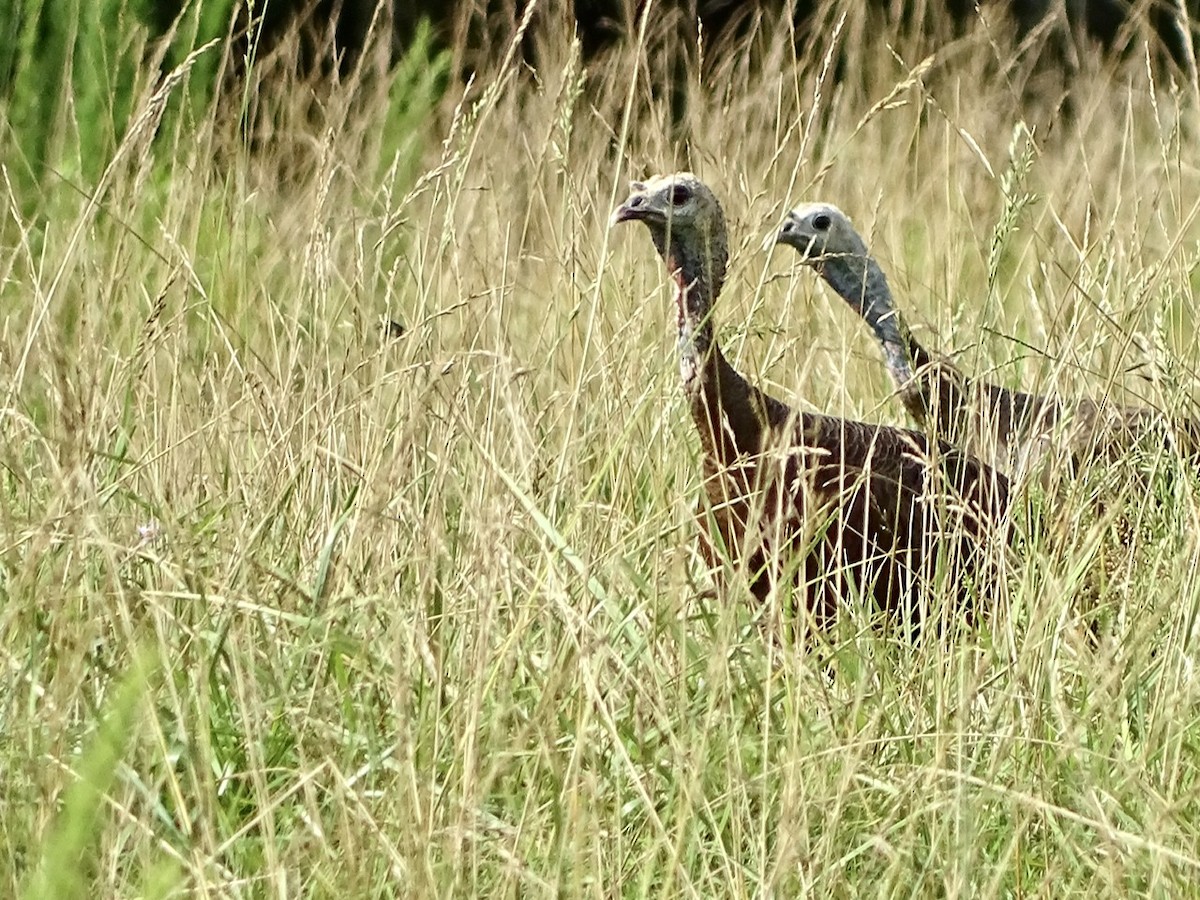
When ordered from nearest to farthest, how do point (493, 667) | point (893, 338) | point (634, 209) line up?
point (493, 667) < point (634, 209) < point (893, 338)

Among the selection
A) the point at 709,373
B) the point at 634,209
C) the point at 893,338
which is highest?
the point at 634,209

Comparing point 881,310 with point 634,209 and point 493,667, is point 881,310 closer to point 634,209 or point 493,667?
point 634,209

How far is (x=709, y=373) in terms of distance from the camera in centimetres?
291

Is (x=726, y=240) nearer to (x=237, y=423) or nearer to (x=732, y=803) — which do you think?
(x=237, y=423)

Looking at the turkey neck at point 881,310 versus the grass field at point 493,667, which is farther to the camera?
the turkey neck at point 881,310

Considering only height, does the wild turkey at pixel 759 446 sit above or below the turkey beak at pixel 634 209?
below

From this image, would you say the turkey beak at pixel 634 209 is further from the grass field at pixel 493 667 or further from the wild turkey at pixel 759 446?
the grass field at pixel 493 667

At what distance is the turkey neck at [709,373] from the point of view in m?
2.86

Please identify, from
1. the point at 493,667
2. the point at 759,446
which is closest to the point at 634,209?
the point at 759,446

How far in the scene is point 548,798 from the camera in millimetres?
1888

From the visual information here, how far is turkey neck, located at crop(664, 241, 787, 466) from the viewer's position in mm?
2861

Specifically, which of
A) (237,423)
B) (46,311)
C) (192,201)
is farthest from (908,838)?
(192,201)

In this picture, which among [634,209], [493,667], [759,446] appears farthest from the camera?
[634,209]

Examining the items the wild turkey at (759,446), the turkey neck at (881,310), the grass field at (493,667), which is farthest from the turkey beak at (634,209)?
the turkey neck at (881,310)
